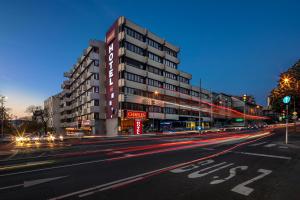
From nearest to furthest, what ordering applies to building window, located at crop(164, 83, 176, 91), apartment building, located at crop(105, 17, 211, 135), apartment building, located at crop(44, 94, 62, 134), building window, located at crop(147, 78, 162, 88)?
apartment building, located at crop(105, 17, 211, 135) < building window, located at crop(147, 78, 162, 88) < building window, located at crop(164, 83, 176, 91) < apartment building, located at crop(44, 94, 62, 134)

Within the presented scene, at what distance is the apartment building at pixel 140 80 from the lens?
55094mm

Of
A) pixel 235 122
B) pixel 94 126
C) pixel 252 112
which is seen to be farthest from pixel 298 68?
pixel 252 112

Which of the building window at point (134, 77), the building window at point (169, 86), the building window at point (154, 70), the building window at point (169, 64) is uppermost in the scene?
the building window at point (169, 64)

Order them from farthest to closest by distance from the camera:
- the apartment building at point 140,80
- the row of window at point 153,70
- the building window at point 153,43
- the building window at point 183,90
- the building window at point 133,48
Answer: the building window at point 183,90 → the building window at point 153,43 → the row of window at point 153,70 → the building window at point 133,48 → the apartment building at point 140,80

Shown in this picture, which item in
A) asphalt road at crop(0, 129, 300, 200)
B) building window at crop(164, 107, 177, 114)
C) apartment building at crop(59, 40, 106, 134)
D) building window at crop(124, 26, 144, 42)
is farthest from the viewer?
building window at crop(164, 107, 177, 114)

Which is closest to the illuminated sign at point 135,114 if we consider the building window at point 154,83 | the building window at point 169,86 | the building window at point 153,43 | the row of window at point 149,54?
the building window at point 154,83

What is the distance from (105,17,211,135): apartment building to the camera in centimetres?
5509

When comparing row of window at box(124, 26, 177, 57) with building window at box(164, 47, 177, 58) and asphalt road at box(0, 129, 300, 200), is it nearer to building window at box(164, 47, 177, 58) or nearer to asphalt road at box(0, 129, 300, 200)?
building window at box(164, 47, 177, 58)

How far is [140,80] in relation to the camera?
60.1 meters

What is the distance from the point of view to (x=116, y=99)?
183 ft

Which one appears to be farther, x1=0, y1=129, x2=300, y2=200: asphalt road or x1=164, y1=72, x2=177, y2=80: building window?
x1=164, y1=72, x2=177, y2=80: building window

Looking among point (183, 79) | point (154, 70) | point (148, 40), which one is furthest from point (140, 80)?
point (183, 79)

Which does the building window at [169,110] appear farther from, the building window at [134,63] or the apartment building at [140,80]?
the building window at [134,63]

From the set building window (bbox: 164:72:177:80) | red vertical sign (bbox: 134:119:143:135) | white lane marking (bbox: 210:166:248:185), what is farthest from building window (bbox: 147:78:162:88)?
white lane marking (bbox: 210:166:248:185)
